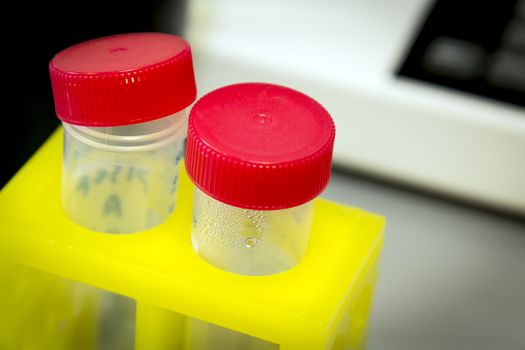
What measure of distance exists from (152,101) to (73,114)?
0.10 feet

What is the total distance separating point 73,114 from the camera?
355mm

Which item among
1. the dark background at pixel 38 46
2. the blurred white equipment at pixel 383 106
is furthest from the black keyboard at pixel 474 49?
the dark background at pixel 38 46

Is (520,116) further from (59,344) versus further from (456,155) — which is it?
(59,344)

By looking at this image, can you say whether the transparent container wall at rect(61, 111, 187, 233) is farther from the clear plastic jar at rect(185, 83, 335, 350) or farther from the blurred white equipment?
the blurred white equipment

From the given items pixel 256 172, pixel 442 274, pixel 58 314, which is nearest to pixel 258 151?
pixel 256 172

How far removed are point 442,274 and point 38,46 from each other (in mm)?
258

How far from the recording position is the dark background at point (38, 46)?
496 mm

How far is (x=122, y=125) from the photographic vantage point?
36 cm

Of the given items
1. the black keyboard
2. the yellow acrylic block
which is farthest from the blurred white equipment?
the yellow acrylic block

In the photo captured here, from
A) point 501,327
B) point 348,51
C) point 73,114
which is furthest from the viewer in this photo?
point 348,51

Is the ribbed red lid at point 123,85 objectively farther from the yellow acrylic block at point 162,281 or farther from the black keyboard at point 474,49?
the black keyboard at point 474,49

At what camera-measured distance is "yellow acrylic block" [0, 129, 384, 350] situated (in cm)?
36

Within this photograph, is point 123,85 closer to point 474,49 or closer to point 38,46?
point 38,46

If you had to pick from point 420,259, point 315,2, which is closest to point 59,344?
point 420,259
